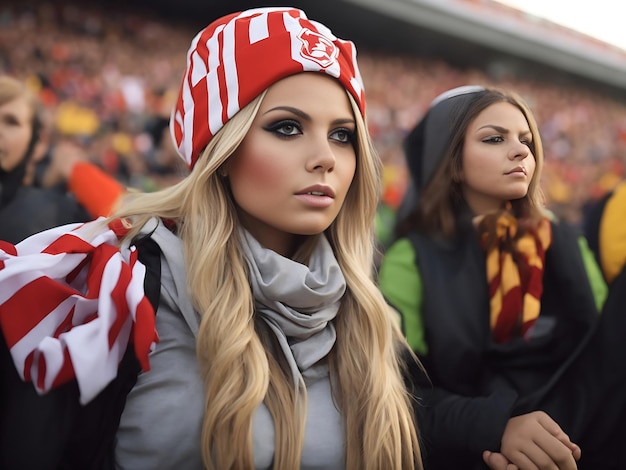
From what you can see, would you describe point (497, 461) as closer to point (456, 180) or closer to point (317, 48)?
point (456, 180)

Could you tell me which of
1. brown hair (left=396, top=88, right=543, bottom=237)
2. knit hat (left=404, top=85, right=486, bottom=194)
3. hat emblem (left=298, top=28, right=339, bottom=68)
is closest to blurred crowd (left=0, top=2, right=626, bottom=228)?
knit hat (left=404, top=85, right=486, bottom=194)

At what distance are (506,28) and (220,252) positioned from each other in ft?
34.2

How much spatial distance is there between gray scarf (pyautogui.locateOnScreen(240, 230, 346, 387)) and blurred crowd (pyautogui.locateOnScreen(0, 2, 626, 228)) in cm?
254

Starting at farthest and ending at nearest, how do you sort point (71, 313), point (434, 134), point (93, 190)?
point (93, 190) → point (434, 134) → point (71, 313)

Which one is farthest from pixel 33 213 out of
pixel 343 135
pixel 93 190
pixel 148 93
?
pixel 148 93

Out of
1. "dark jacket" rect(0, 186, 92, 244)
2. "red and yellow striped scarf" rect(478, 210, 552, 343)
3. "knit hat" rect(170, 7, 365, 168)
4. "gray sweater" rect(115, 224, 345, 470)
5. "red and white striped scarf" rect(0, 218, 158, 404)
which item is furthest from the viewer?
"dark jacket" rect(0, 186, 92, 244)

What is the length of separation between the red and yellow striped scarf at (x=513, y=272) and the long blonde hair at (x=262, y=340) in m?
0.27

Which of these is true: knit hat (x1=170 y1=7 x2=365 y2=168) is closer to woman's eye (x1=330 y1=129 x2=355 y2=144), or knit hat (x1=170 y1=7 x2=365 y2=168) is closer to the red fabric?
woman's eye (x1=330 y1=129 x2=355 y2=144)

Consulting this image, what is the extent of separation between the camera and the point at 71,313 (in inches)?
50.6

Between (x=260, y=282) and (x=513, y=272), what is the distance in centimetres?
64

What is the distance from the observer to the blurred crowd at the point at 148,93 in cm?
538

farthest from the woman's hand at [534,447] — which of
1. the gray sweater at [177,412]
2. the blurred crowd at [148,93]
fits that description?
the blurred crowd at [148,93]

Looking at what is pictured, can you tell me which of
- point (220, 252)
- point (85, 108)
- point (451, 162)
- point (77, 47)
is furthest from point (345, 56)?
point (77, 47)

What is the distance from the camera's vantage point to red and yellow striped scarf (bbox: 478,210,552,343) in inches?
61.0
